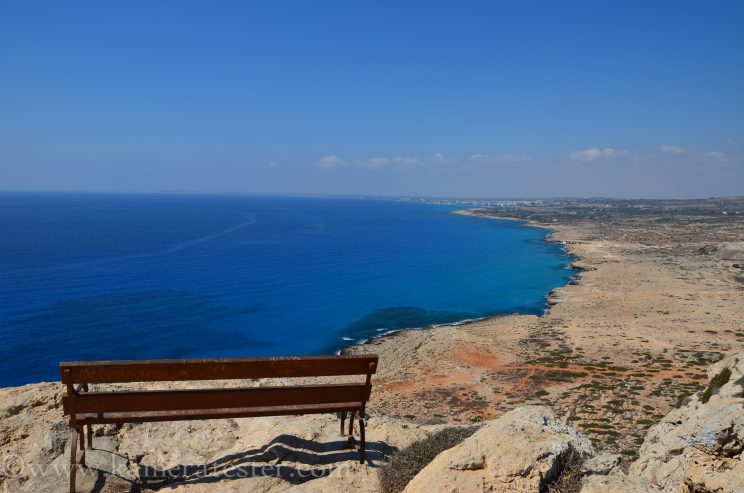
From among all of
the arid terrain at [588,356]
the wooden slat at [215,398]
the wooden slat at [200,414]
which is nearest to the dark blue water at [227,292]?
the arid terrain at [588,356]

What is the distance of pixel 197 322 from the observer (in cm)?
3812

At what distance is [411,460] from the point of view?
5.75m

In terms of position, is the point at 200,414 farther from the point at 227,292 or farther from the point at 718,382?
the point at 227,292

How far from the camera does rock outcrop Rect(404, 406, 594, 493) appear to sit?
4.30 metres

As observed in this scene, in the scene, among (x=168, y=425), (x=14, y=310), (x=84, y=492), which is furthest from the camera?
(x=14, y=310)

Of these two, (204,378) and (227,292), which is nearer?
(204,378)

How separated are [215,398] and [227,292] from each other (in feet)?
151

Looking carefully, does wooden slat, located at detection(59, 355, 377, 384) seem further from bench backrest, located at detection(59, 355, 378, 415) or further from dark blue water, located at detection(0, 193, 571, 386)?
dark blue water, located at detection(0, 193, 571, 386)

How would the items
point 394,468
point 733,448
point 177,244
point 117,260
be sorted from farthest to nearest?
point 177,244
point 117,260
point 394,468
point 733,448

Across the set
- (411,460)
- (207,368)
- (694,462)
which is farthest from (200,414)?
(694,462)

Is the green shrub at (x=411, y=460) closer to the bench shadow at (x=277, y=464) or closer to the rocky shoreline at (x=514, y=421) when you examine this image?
the rocky shoreline at (x=514, y=421)

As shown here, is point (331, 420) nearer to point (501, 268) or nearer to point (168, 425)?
point (168, 425)

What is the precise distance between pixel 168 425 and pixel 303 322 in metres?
33.3

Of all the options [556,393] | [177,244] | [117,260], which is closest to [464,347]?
[556,393]
